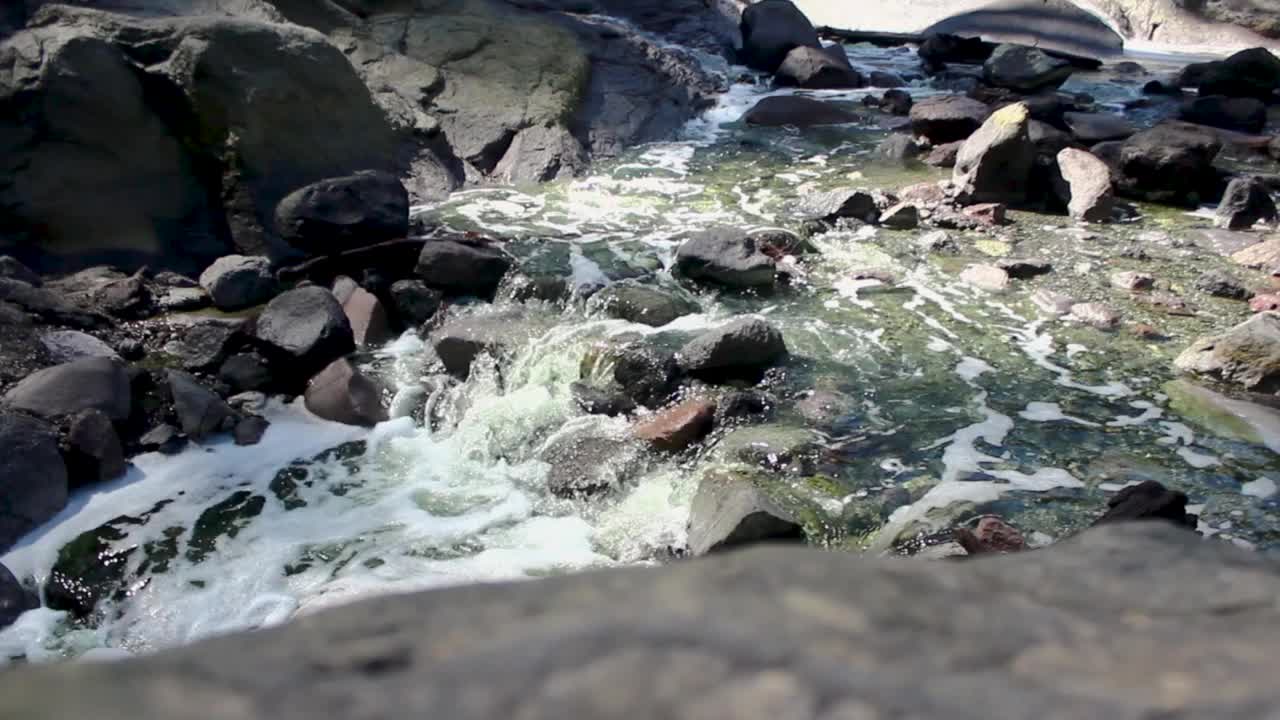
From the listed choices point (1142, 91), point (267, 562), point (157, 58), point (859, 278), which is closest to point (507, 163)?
point (157, 58)

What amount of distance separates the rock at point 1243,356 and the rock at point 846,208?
2.69 m

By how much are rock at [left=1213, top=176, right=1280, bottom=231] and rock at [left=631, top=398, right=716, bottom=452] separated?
4.67 meters

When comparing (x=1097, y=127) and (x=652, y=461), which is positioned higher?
(x=1097, y=127)

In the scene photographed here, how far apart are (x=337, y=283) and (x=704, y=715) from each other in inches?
224

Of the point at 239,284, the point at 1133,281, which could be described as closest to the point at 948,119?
the point at 1133,281

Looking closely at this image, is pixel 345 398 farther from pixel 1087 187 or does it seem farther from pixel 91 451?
pixel 1087 187

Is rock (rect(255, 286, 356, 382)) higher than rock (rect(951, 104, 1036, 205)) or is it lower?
lower

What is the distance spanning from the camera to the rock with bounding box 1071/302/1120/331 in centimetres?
601

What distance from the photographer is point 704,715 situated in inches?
37.9

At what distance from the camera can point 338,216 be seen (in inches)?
257

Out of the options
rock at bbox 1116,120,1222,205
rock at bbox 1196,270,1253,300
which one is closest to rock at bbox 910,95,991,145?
rock at bbox 1116,120,1222,205

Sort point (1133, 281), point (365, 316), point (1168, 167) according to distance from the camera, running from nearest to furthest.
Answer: point (365, 316) → point (1133, 281) → point (1168, 167)

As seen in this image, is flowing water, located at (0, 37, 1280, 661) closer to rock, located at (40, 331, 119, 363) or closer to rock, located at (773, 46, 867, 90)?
rock, located at (40, 331, 119, 363)

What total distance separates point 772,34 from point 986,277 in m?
7.43
